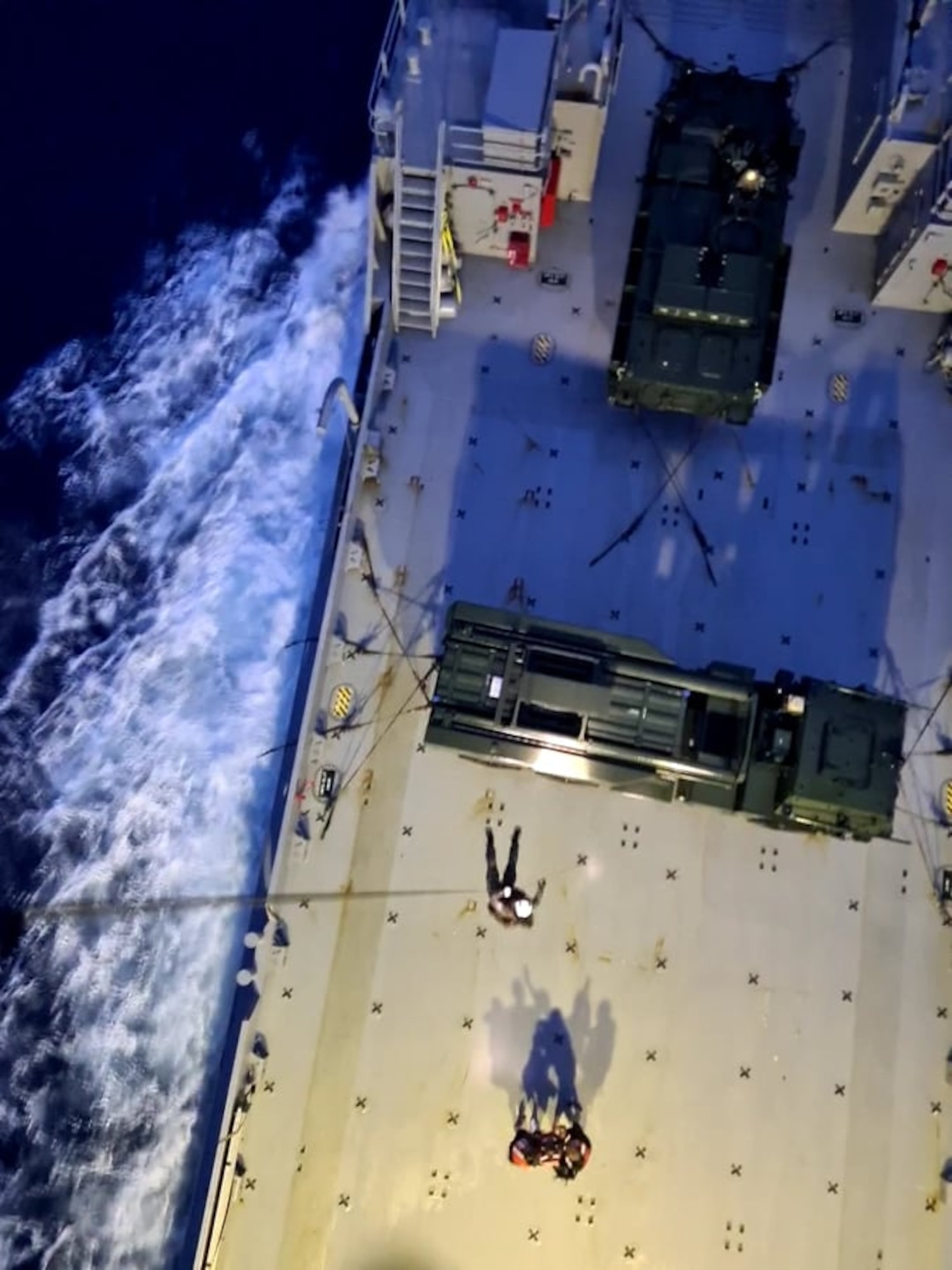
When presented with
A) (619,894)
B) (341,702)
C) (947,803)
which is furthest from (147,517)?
(947,803)

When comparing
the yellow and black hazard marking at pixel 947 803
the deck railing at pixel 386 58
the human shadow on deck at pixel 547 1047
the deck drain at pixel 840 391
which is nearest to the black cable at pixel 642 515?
the deck drain at pixel 840 391

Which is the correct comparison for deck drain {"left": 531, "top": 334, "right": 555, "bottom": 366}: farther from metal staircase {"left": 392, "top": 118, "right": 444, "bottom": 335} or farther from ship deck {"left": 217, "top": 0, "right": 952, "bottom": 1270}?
metal staircase {"left": 392, "top": 118, "right": 444, "bottom": 335}

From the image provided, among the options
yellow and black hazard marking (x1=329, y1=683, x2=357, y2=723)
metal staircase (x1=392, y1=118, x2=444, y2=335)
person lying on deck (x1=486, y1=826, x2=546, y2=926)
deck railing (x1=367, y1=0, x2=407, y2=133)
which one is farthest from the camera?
yellow and black hazard marking (x1=329, y1=683, x2=357, y2=723)

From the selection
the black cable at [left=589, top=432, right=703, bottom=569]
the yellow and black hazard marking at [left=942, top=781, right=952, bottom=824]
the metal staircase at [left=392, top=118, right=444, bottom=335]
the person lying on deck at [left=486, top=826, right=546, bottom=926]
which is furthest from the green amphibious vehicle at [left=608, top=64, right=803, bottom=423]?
the person lying on deck at [left=486, top=826, right=546, bottom=926]

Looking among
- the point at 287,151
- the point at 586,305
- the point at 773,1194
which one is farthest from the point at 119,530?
the point at 773,1194

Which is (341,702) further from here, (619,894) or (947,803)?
(947,803)

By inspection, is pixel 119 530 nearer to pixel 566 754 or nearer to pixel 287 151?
pixel 287 151
